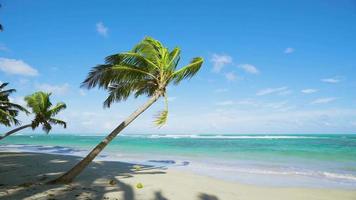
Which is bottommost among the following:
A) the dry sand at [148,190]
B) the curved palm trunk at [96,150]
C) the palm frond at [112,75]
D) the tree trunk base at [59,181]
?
the dry sand at [148,190]

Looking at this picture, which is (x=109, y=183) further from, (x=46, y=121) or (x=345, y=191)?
(x=46, y=121)

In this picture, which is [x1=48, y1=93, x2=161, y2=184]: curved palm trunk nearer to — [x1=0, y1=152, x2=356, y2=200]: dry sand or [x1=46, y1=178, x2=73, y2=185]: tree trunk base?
[x1=46, y1=178, x2=73, y2=185]: tree trunk base

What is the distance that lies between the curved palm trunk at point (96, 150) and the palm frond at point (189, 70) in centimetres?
129

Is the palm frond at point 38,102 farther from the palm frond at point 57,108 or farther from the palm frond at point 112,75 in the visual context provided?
the palm frond at point 112,75

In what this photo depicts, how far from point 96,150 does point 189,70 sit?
13.0ft

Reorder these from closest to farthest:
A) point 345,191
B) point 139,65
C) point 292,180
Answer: point 345,191 → point 139,65 → point 292,180

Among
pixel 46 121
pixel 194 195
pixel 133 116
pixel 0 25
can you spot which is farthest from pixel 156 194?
pixel 46 121

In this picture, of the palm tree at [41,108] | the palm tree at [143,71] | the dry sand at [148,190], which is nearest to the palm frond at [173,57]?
the palm tree at [143,71]

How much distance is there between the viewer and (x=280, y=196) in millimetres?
7930

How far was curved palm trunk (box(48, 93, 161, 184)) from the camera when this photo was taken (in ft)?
26.6

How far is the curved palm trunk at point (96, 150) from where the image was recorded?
8117 millimetres

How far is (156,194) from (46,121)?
17.6m

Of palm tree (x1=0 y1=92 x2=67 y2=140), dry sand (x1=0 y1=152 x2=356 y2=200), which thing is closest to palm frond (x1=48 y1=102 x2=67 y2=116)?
palm tree (x1=0 y1=92 x2=67 y2=140)

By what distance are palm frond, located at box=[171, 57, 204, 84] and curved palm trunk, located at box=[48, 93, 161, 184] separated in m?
1.29
